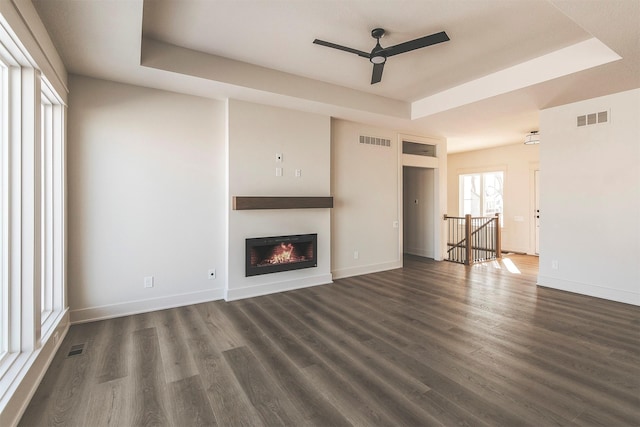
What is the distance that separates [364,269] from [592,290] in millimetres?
3361

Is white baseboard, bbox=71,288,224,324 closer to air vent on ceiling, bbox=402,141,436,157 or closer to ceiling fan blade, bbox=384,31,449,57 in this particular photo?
ceiling fan blade, bbox=384,31,449,57

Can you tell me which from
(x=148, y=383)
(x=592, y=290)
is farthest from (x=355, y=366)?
(x=592, y=290)

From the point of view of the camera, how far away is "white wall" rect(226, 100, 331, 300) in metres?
4.20

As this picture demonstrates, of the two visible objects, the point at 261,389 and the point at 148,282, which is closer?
the point at 261,389

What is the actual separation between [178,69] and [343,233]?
138 inches

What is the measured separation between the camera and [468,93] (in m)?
4.42

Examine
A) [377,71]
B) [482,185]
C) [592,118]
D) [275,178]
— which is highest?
[377,71]

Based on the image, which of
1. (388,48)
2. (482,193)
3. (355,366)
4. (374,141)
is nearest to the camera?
(355,366)

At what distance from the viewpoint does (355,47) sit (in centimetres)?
342

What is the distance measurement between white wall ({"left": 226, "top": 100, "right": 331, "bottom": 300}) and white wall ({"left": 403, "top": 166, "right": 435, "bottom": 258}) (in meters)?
3.32

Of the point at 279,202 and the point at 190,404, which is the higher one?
the point at 279,202

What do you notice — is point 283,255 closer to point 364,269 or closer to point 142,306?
point 364,269

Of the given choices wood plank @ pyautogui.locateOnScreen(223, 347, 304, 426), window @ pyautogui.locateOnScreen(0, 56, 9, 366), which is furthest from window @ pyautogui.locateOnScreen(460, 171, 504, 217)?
window @ pyautogui.locateOnScreen(0, 56, 9, 366)

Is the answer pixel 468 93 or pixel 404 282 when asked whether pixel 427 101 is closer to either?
pixel 468 93
